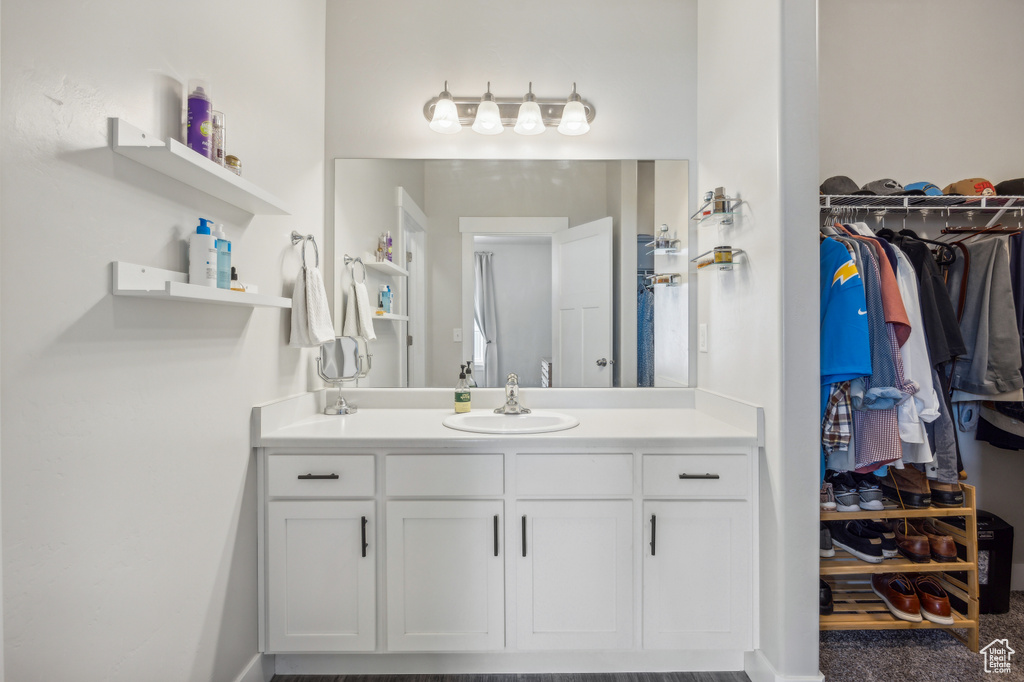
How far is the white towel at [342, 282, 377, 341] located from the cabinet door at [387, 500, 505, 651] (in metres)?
0.82

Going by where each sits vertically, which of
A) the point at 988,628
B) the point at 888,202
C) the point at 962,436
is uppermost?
the point at 888,202

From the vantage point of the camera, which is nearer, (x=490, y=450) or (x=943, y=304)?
(x=490, y=450)

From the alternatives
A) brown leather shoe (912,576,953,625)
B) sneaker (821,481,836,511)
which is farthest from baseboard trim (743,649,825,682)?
brown leather shoe (912,576,953,625)

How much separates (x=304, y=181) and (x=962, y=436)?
3.09 m

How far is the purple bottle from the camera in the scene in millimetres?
1203

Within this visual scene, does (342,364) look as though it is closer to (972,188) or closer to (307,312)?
(307,312)

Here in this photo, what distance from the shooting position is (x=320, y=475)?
1632mm

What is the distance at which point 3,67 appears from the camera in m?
0.81

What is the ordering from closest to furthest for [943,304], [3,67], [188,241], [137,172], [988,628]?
[3,67] → [137,172] → [188,241] → [943,304] → [988,628]

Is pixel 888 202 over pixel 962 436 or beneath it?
over

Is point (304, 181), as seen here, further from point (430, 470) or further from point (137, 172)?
point (430, 470)

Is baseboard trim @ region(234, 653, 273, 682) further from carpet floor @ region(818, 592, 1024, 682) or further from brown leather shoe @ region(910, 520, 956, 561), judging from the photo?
brown leather shoe @ region(910, 520, 956, 561)

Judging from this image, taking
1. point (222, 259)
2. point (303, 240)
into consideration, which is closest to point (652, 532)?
point (222, 259)

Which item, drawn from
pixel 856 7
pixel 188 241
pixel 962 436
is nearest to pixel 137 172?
pixel 188 241
